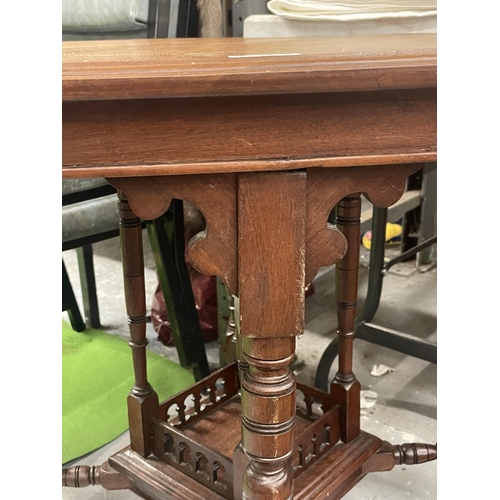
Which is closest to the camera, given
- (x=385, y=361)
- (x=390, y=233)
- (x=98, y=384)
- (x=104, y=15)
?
(x=104, y=15)

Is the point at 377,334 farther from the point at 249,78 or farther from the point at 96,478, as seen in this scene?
the point at 249,78

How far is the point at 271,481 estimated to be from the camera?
0.59 metres

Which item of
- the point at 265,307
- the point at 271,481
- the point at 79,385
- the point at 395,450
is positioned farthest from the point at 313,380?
the point at 265,307

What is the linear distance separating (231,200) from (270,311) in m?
0.11

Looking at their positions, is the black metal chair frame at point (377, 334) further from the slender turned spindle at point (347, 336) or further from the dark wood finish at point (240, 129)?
the dark wood finish at point (240, 129)

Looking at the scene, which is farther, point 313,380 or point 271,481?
point 313,380

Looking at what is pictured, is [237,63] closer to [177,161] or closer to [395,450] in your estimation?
[177,161]

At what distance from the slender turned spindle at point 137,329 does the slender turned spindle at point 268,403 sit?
1.22 feet

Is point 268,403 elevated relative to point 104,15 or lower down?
lower down

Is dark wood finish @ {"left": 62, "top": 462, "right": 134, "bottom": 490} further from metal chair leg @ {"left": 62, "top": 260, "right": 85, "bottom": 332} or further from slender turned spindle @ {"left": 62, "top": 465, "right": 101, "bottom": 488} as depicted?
metal chair leg @ {"left": 62, "top": 260, "right": 85, "bottom": 332}

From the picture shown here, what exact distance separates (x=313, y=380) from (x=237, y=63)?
111 cm

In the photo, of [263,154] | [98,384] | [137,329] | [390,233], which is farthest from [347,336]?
Answer: [390,233]

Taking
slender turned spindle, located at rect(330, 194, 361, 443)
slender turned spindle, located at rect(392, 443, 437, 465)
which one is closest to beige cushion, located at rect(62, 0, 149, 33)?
slender turned spindle, located at rect(330, 194, 361, 443)

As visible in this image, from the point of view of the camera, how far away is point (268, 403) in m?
0.56
